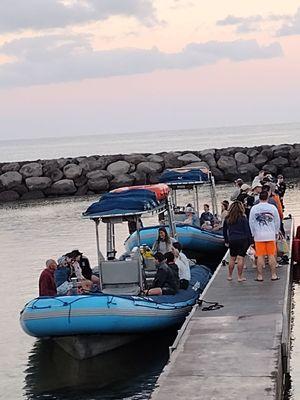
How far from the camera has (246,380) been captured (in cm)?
945

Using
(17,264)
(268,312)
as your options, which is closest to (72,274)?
(268,312)

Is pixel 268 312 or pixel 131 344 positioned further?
pixel 131 344

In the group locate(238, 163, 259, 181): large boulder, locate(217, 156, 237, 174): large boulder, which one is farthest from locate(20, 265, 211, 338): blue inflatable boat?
locate(217, 156, 237, 174): large boulder

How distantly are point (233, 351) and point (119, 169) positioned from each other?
37.6 metres

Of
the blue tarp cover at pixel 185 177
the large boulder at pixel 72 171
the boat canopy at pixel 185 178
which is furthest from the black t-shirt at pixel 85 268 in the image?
the large boulder at pixel 72 171

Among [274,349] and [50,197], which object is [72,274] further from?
[50,197]

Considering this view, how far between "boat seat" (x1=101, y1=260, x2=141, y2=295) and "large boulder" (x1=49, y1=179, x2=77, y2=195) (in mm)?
32262

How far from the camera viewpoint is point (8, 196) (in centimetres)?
4675

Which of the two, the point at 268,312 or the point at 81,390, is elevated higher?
the point at 268,312

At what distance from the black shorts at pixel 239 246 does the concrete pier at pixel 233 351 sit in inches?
28.4

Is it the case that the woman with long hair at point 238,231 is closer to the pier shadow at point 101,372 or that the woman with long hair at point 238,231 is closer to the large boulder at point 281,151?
the pier shadow at point 101,372

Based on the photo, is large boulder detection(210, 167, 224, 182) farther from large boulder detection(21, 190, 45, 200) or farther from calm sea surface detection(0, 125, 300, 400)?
calm sea surface detection(0, 125, 300, 400)

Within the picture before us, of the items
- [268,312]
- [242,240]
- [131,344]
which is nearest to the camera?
[268,312]

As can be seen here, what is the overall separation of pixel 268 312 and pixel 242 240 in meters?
2.26
